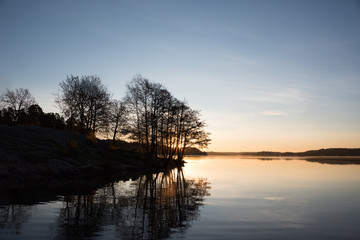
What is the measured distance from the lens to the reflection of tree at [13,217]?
922 cm

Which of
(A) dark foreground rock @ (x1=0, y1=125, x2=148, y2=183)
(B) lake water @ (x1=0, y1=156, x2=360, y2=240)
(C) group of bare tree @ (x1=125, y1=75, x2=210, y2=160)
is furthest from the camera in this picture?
(C) group of bare tree @ (x1=125, y1=75, x2=210, y2=160)

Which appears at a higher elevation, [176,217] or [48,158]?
[48,158]

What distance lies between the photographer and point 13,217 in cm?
1085

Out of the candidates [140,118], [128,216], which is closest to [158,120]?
[140,118]

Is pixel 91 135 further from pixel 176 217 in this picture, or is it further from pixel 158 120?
pixel 176 217

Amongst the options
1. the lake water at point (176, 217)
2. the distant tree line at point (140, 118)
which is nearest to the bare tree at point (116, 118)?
the distant tree line at point (140, 118)

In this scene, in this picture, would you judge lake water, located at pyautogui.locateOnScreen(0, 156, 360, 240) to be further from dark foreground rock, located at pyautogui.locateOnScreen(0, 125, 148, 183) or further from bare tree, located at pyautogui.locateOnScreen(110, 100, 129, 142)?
bare tree, located at pyautogui.locateOnScreen(110, 100, 129, 142)

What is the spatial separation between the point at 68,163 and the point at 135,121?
2086cm

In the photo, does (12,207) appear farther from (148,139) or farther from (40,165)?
(148,139)

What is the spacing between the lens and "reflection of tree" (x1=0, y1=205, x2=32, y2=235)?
9219mm

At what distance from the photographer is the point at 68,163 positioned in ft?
104

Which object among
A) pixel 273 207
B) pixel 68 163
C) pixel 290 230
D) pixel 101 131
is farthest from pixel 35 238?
pixel 101 131

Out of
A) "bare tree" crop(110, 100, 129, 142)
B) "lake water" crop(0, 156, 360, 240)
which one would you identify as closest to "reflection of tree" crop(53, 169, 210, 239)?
"lake water" crop(0, 156, 360, 240)

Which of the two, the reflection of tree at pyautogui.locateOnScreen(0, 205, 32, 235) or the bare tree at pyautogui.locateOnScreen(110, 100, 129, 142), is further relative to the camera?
the bare tree at pyautogui.locateOnScreen(110, 100, 129, 142)
